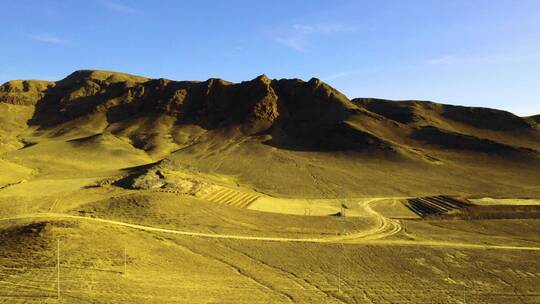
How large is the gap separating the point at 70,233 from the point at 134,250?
325cm

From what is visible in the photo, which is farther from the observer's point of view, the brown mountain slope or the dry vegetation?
the brown mountain slope

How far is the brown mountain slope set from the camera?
57.4 meters

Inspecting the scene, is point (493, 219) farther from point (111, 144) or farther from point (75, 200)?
point (111, 144)

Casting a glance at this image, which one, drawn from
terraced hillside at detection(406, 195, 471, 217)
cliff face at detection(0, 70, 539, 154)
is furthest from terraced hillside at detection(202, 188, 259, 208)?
cliff face at detection(0, 70, 539, 154)

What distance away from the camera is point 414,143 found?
255 ft

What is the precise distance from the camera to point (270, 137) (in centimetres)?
8044

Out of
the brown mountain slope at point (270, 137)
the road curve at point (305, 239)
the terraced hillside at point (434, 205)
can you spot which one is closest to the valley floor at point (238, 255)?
the road curve at point (305, 239)

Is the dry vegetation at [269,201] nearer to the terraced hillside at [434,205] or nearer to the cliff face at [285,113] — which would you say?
the terraced hillside at [434,205]

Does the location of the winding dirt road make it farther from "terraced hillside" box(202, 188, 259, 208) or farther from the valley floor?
"terraced hillside" box(202, 188, 259, 208)

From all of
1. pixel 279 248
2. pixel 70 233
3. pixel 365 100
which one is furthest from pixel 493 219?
pixel 365 100

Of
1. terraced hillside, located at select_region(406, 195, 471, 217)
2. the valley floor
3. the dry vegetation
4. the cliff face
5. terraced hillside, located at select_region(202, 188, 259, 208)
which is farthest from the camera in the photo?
the cliff face

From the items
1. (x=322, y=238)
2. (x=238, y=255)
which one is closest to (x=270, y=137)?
(x=322, y=238)

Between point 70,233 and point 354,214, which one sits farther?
point 354,214

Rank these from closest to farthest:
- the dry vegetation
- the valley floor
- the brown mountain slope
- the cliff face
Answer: the valley floor, the dry vegetation, the brown mountain slope, the cliff face
